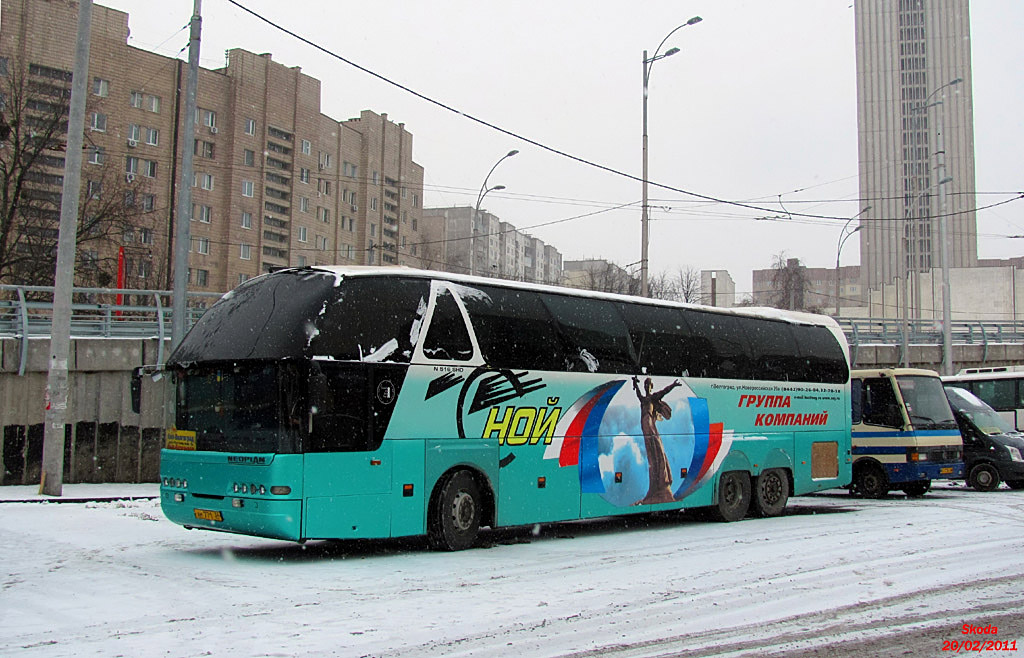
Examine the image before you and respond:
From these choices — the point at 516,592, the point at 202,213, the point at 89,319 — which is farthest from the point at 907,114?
the point at 516,592

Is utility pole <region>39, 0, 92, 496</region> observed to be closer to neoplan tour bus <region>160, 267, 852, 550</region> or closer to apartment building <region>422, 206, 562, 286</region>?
neoplan tour bus <region>160, 267, 852, 550</region>

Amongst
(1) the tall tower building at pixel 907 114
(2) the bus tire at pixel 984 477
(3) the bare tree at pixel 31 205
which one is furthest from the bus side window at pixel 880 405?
(1) the tall tower building at pixel 907 114

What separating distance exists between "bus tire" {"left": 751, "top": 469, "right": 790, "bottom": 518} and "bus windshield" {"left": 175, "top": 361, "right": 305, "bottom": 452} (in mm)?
9153

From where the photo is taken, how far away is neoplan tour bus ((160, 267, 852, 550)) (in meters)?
10.5

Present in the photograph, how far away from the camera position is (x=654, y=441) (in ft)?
47.6

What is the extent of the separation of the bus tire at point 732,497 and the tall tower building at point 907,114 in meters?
112

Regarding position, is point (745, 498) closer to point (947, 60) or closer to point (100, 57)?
point (100, 57)

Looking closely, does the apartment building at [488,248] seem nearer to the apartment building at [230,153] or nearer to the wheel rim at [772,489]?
the apartment building at [230,153]

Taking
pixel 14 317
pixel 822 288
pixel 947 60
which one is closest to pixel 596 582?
pixel 14 317

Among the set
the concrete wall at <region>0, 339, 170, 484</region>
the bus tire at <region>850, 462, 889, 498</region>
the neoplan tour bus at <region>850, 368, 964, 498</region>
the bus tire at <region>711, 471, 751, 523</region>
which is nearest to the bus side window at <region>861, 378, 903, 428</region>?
the neoplan tour bus at <region>850, 368, 964, 498</region>

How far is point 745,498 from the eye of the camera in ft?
53.5

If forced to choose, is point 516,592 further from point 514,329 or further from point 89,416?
point 89,416

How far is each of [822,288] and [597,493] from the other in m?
147
